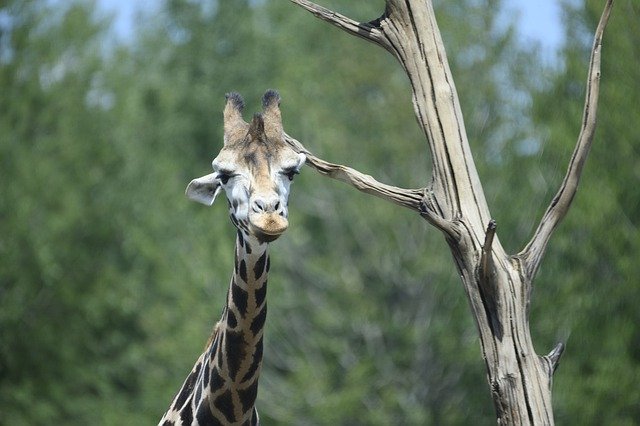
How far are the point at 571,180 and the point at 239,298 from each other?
157 centimetres

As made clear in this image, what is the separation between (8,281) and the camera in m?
21.2

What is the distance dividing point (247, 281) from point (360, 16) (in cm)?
2106

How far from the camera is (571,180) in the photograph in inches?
217

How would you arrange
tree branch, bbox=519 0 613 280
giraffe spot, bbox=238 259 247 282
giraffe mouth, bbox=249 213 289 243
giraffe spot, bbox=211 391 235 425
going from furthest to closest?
giraffe spot, bbox=211 391 235 425 → tree branch, bbox=519 0 613 280 → giraffe spot, bbox=238 259 247 282 → giraffe mouth, bbox=249 213 289 243

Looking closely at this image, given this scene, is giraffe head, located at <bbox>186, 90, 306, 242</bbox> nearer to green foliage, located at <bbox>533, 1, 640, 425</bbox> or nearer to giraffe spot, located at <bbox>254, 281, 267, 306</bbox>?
giraffe spot, located at <bbox>254, 281, 267, 306</bbox>

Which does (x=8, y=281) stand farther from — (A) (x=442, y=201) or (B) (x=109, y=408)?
(A) (x=442, y=201)

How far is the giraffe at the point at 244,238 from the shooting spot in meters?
5.00

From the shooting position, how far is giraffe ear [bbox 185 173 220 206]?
17.8ft

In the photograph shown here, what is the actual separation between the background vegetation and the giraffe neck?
42.5ft

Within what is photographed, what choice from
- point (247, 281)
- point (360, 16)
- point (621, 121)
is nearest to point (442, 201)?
point (247, 281)

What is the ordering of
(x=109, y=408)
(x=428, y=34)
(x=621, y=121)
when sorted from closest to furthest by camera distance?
(x=428, y=34), (x=621, y=121), (x=109, y=408)

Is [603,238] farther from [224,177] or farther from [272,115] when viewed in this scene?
[224,177]

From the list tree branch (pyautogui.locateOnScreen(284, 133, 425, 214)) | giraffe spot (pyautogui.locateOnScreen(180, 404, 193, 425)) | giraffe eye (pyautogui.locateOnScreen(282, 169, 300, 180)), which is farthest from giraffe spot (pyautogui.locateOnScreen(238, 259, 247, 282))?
giraffe spot (pyautogui.locateOnScreen(180, 404, 193, 425))

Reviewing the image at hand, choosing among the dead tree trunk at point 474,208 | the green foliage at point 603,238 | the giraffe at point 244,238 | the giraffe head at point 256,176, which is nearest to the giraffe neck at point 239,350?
the giraffe at point 244,238
